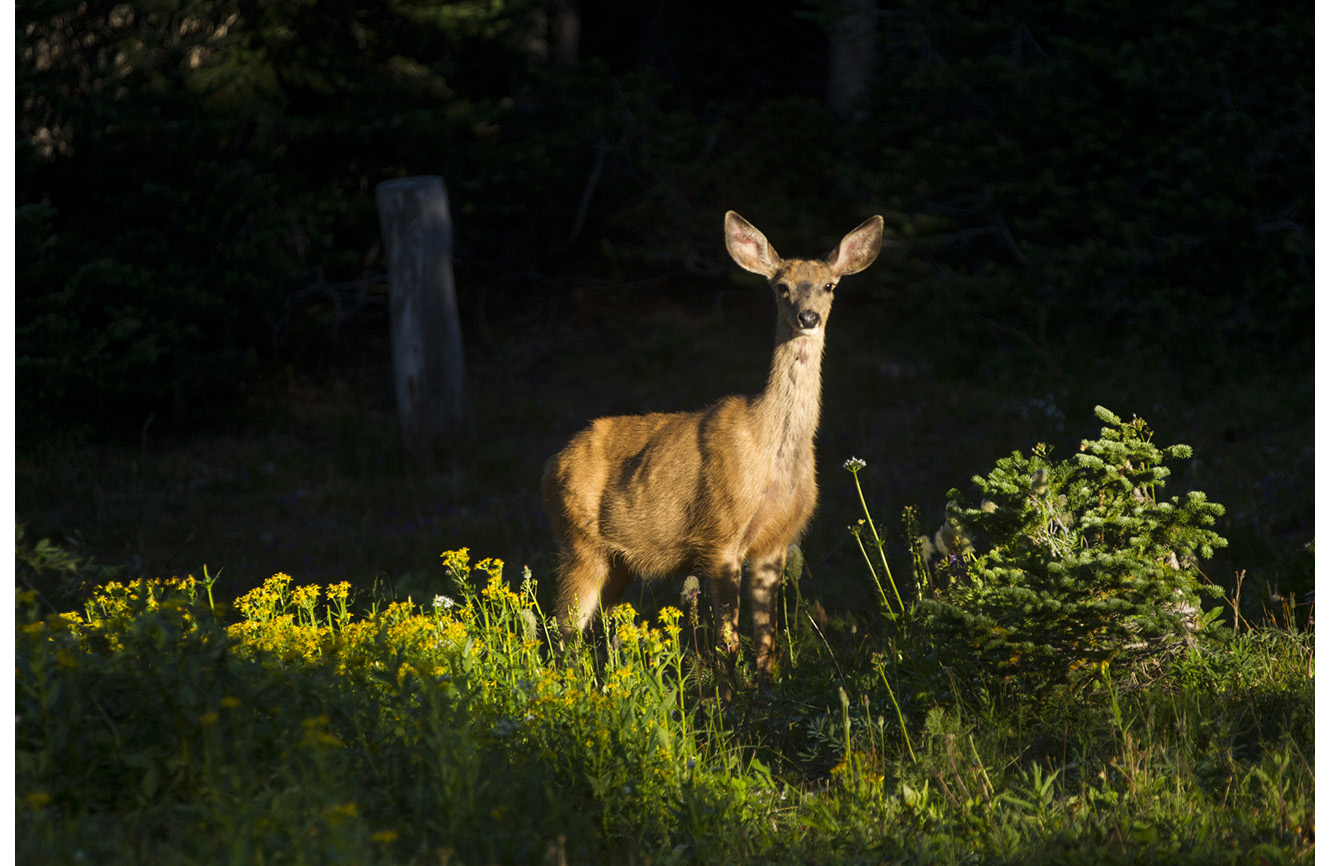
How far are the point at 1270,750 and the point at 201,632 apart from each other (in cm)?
359

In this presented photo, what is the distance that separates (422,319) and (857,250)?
505cm

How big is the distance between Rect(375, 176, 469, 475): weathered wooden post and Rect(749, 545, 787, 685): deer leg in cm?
495

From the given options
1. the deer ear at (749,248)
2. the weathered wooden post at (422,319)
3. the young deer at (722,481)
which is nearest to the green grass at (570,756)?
the young deer at (722,481)

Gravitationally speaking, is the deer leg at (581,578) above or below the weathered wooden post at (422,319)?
below

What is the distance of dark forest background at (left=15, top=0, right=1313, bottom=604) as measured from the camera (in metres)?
9.66

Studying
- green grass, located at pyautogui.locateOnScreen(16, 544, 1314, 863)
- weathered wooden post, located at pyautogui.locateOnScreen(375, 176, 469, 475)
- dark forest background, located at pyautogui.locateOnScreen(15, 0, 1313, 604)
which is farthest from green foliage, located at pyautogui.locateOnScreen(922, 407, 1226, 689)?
weathered wooden post, located at pyautogui.locateOnScreen(375, 176, 469, 475)

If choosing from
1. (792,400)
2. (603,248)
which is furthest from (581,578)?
(603,248)

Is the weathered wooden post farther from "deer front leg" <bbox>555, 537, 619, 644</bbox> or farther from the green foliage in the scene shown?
the green foliage

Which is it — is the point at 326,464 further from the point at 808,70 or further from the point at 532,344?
the point at 808,70

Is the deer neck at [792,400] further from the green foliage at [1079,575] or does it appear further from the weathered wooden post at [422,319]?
the weathered wooden post at [422,319]

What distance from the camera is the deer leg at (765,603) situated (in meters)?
5.69

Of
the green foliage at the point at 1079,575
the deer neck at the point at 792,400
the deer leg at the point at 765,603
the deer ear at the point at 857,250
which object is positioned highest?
the deer ear at the point at 857,250

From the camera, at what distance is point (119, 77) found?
11.1 m

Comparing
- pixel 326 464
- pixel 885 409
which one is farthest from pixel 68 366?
pixel 885 409
